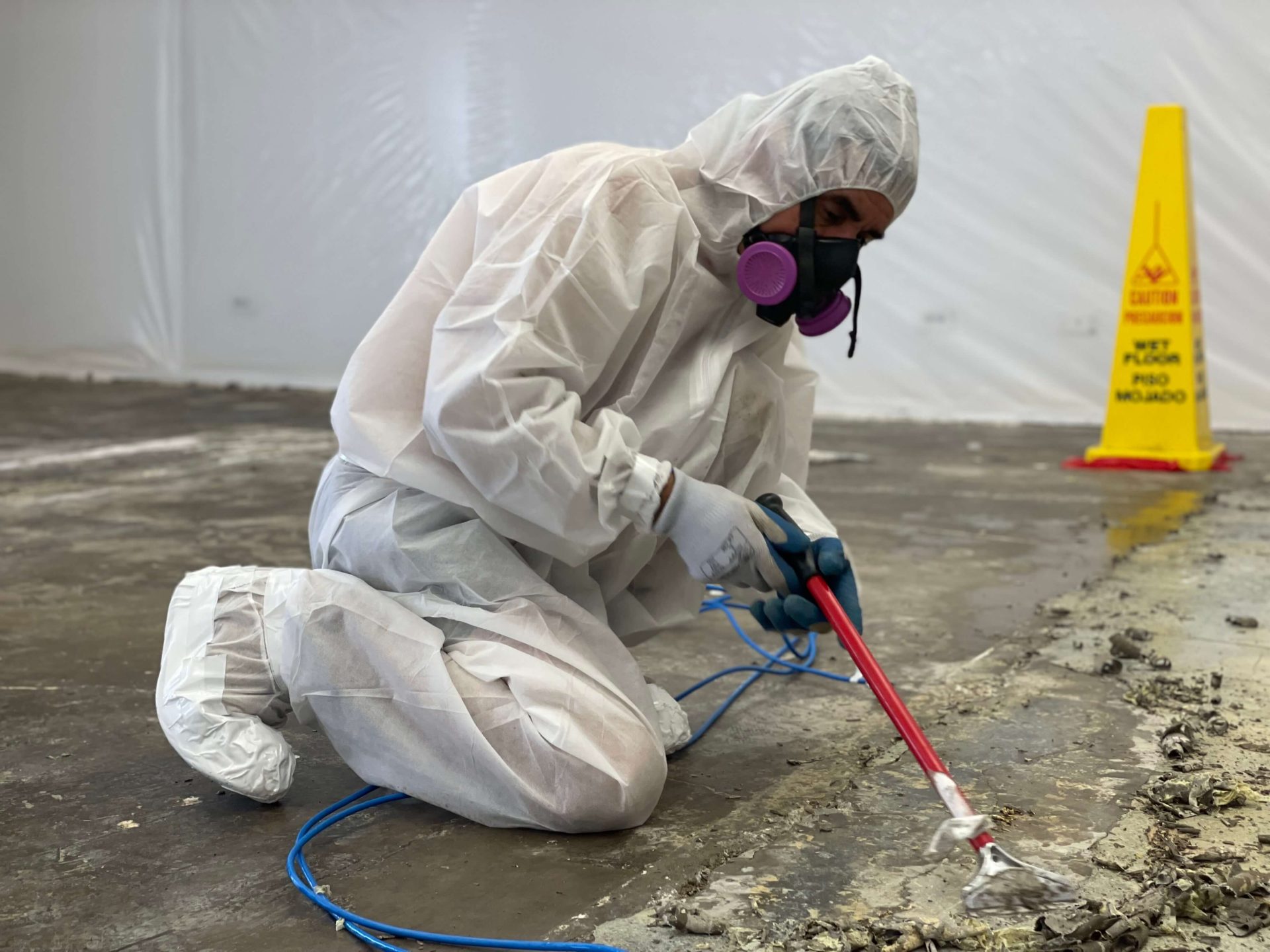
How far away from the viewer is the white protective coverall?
61.1 inches

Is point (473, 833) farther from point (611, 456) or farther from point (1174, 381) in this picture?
point (1174, 381)

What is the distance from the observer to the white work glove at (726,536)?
5.11ft

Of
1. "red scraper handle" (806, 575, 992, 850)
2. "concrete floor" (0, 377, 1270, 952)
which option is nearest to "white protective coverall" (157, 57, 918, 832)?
"concrete floor" (0, 377, 1270, 952)

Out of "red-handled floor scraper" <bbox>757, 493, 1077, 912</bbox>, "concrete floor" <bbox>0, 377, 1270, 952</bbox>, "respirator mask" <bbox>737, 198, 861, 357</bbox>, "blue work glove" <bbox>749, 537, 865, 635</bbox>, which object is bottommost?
"concrete floor" <bbox>0, 377, 1270, 952</bbox>

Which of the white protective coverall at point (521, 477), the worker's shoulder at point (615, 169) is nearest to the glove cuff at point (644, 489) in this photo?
the white protective coverall at point (521, 477)

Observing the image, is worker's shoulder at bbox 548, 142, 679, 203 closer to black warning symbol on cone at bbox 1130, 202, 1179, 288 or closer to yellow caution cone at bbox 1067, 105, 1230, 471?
yellow caution cone at bbox 1067, 105, 1230, 471

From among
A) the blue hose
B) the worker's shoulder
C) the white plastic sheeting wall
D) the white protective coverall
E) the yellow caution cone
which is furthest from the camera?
the white plastic sheeting wall

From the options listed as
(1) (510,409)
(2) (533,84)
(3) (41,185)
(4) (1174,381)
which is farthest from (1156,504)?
(3) (41,185)

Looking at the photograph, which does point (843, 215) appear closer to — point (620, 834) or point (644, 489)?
point (644, 489)

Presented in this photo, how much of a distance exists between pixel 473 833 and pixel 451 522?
41 centimetres

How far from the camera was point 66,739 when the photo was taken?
6.25 ft

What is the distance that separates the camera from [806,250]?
66.4 inches

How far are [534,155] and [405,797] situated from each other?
6.18m

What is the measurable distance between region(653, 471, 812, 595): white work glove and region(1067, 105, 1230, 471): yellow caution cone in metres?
3.67
